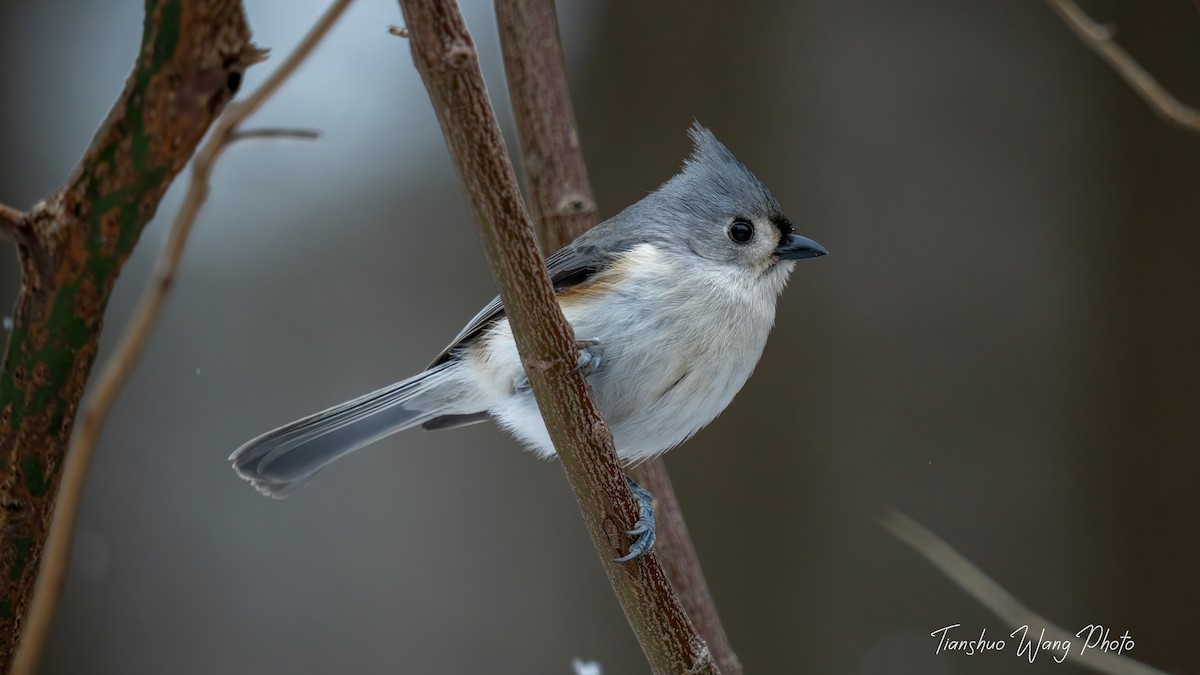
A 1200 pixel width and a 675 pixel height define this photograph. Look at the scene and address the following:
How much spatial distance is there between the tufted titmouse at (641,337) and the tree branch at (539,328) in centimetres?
30

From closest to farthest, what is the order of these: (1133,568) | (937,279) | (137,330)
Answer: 1. (137,330)
2. (1133,568)
3. (937,279)

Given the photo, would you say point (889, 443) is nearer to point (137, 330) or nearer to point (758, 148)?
point (758, 148)

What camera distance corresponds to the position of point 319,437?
2.05 m

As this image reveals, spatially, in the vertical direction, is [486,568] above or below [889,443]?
above

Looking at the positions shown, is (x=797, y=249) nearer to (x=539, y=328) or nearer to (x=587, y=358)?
(x=587, y=358)

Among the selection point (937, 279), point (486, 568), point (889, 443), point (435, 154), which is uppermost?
point (435, 154)

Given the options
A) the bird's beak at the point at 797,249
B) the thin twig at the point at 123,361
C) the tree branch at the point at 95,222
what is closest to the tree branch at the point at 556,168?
the bird's beak at the point at 797,249

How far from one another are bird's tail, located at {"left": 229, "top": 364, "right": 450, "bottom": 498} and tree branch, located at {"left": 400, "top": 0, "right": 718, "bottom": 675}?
73cm

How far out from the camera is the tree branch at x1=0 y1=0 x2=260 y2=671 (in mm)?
914

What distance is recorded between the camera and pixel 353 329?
4.09 metres

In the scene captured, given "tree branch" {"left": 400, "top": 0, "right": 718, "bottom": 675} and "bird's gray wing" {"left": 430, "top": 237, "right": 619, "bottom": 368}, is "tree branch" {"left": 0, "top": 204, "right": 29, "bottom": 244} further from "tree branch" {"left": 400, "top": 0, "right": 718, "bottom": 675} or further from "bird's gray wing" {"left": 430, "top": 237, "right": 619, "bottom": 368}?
"bird's gray wing" {"left": 430, "top": 237, "right": 619, "bottom": 368}

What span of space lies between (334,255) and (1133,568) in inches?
136

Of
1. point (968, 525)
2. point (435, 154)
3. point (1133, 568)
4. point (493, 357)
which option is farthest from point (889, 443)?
point (435, 154)
